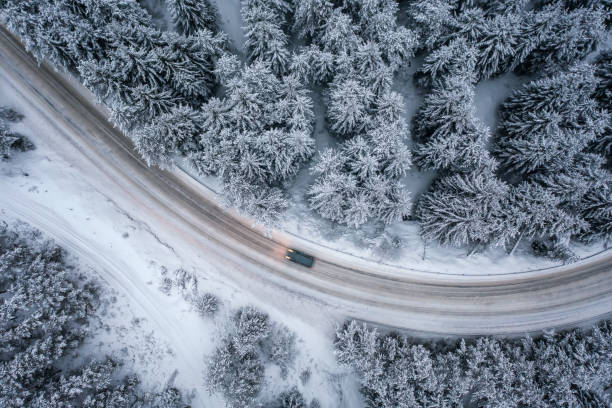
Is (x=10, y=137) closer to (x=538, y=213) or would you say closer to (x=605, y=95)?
(x=538, y=213)

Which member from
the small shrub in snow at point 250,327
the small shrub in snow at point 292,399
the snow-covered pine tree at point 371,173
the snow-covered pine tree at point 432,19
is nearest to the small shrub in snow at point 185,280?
the small shrub in snow at point 250,327

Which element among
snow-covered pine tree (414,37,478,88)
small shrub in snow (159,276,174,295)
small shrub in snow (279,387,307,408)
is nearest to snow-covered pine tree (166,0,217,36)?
snow-covered pine tree (414,37,478,88)

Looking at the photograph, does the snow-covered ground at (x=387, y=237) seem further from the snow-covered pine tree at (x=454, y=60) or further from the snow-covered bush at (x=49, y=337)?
the snow-covered bush at (x=49, y=337)

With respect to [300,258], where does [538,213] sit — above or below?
above

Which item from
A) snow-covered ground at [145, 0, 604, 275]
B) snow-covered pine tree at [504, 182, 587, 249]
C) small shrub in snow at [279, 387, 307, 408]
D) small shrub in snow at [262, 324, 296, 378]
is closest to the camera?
snow-covered pine tree at [504, 182, 587, 249]

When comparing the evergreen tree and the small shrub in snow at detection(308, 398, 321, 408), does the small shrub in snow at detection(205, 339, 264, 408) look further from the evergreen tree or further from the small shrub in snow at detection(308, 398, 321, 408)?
the evergreen tree

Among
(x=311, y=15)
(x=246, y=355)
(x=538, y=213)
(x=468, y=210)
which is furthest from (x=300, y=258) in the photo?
(x=311, y=15)

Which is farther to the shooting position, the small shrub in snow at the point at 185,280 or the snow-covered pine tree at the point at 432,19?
the small shrub in snow at the point at 185,280
